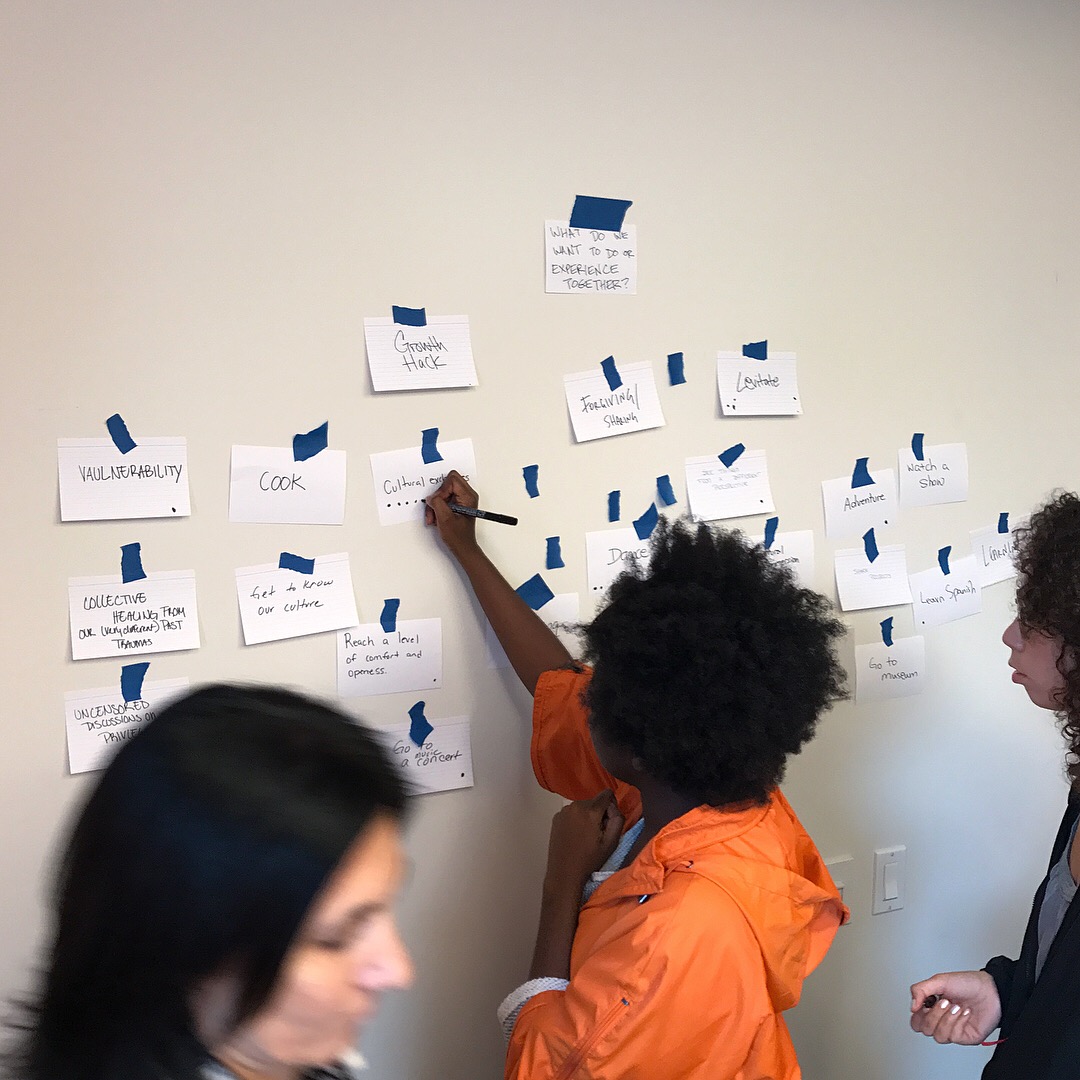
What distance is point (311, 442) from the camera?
121 cm

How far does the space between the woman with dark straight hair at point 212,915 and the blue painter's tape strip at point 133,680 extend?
2.09 feet

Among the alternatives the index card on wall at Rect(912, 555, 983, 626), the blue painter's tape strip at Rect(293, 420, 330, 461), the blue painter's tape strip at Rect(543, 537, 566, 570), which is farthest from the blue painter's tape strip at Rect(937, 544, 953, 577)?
the blue painter's tape strip at Rect(293, 420, 330, 461)

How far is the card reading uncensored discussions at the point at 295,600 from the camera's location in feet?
3.94

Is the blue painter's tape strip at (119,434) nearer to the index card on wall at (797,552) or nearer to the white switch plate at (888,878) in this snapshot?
the index card on wall at (797,552)

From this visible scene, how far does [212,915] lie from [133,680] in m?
0.73

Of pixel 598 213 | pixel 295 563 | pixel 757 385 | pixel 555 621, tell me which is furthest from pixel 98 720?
pixel 757 385

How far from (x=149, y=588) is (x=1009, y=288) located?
150 cm

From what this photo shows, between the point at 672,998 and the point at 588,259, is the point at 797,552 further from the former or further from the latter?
the point at 672,998

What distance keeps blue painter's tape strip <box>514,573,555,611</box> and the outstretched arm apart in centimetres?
5

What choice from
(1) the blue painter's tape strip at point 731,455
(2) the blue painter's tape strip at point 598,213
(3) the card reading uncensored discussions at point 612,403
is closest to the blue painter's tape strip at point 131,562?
(3) the card reading uncensored discussions at point 612,403

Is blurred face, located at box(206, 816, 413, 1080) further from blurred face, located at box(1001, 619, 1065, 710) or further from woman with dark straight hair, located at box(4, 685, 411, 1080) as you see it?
blurred face, located at box(1001, 619, 1065, 710)

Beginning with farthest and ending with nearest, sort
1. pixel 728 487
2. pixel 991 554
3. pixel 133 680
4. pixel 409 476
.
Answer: pixel 991 554 → pixel 728 487 → pixel 409 476 → pixel 133 680

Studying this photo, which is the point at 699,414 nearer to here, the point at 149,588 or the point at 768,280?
the point at 768,280

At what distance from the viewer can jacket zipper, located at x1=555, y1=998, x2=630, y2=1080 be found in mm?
931
